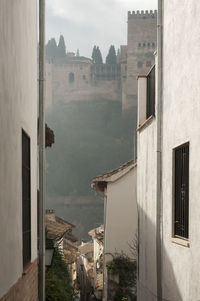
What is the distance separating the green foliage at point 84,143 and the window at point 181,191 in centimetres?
8836

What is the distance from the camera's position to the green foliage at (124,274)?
667 inches

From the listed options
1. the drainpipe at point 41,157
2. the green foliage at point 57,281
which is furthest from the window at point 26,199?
the green foliage at point 57,281

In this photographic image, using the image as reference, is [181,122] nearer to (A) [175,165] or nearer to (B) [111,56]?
(A) [175,165]

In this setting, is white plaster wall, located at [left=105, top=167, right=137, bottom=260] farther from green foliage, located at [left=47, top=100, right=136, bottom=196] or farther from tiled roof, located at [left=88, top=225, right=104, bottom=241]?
green foliage, located at [left=47, top=100, right=136, bottom=196]

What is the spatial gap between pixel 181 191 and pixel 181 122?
89 centimetres

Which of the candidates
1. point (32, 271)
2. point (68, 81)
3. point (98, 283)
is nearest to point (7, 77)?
point (32, 271)

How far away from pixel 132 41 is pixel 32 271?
97499mm

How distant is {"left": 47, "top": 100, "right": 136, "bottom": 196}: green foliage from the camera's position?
97.9 metres

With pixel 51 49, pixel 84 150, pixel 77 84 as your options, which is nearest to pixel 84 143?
pixel 84 150

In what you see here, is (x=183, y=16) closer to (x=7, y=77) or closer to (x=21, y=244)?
(x=7, y=77)

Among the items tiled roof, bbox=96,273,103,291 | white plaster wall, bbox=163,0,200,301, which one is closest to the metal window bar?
white plaster wall, bbox=163,0,200,301

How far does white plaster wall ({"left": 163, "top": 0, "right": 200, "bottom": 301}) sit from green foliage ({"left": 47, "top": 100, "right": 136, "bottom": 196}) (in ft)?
289

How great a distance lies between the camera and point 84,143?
102 metres

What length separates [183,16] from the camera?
713 cm
